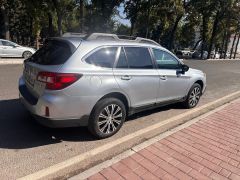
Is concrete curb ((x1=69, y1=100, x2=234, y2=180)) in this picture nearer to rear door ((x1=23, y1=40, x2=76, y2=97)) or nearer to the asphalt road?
the asphalt road

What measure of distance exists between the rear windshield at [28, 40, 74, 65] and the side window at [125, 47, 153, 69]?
1124 mm

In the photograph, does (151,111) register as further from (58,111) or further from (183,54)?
(183,54)

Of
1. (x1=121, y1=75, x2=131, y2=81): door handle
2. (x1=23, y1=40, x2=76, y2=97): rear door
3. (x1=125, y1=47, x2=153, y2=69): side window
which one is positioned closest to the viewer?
(x1=23, y1=40, x2=76, y2=97): rear door

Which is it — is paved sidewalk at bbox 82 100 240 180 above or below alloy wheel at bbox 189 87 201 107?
below

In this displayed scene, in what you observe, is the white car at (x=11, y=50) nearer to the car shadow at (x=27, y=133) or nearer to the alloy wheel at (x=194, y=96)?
the car shadow at (x=27, y=133)

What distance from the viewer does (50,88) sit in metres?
3.84

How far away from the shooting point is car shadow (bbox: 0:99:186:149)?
414cm

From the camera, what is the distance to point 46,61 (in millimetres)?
4188

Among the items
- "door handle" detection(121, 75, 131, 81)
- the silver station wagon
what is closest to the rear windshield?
the silver station wagon

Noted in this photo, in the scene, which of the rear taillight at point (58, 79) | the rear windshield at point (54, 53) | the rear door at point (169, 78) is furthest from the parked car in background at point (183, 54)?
the rear taillight at point (58, 79)

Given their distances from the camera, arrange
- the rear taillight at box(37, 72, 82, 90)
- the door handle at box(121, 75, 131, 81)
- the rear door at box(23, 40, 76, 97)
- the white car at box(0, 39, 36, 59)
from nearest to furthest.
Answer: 1. the rear taillight at box(37, 72, 82, 90)
2. the rear door at box(23, 40, 76, 97)
3. the door handle at box(121, 75, 131, 81)
4. the white car at box(0, 39, 36, 59)

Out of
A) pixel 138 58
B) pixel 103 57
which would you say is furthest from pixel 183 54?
pixel 103 57

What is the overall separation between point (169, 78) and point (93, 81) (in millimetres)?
2077

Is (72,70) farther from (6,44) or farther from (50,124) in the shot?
(6,44)
